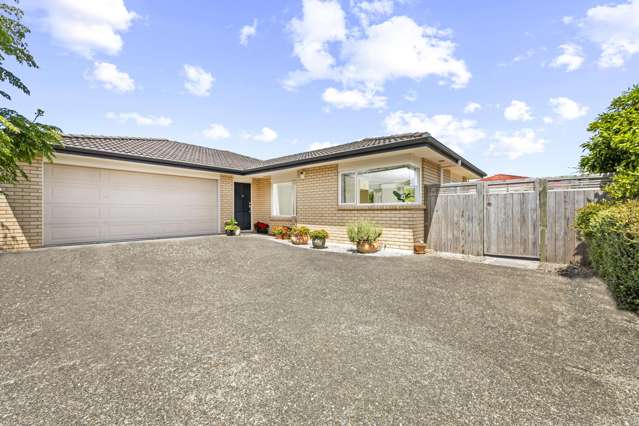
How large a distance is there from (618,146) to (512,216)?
2.58 meters

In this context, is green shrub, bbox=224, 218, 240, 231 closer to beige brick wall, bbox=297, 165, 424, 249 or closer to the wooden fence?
beige brick wall, bbox=297, 165, 424, 249

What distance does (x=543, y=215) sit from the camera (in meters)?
6.51

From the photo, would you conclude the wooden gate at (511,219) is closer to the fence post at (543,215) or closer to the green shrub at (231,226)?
the fence post at (543,215)

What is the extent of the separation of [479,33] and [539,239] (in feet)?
18.8

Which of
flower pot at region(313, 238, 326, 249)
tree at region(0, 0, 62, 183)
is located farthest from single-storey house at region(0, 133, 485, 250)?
tree at region(0, 0, 62, 183)

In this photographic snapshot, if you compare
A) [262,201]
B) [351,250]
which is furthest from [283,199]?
[351,250]

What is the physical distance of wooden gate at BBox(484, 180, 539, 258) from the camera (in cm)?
666

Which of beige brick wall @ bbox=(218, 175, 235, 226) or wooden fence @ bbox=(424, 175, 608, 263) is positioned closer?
wooden fence @ bbox=(424, 175, 608, 263)

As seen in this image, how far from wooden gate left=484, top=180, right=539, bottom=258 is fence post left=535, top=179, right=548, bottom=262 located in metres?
0.08

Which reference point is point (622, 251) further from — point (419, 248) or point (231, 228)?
point (231, 228)

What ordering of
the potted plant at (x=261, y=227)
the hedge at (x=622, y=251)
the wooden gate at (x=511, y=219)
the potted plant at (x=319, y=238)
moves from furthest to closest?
the potted plant at (x=261, y=227) < the potted plant at (x=319, y=238) < the wooden gate at (x=511, y=219) < the hedge at (x=622, y=251)

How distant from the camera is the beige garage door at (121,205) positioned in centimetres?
809

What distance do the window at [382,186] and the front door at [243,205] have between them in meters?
5.54

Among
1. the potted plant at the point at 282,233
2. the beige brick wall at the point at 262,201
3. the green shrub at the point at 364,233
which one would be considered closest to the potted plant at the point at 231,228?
the beige brick wall at the point at 262,201
